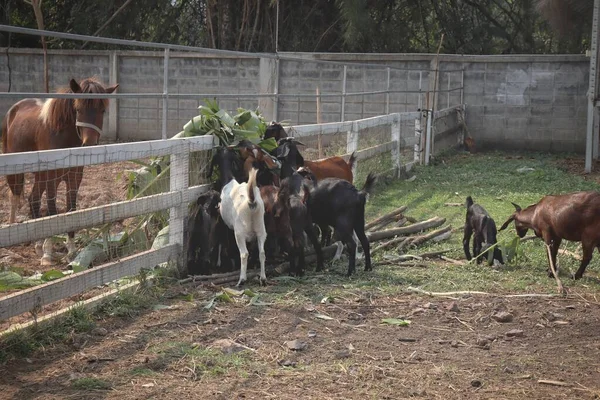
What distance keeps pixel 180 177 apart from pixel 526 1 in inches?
720

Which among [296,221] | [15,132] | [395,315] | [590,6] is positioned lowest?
[395,315]

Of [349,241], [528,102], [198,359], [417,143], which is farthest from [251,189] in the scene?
[528,102]

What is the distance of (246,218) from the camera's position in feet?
23.8

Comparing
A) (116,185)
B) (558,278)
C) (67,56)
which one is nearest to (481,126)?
(67,56)

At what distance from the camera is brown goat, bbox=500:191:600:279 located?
7.75 m

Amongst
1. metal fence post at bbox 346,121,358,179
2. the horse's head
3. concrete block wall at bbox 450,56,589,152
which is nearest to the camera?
the horse's head

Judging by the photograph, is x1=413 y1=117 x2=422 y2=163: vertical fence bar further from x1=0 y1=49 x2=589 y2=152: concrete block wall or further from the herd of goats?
the herd of goats

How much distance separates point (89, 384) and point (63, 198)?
593 cm

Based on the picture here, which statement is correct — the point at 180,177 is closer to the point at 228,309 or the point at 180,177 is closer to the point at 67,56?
the point at 228,309

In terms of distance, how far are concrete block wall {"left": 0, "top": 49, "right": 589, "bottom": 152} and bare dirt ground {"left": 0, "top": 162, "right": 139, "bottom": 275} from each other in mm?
7177

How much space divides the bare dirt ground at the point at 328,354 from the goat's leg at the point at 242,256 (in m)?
0.43

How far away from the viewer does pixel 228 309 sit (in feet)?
21.3

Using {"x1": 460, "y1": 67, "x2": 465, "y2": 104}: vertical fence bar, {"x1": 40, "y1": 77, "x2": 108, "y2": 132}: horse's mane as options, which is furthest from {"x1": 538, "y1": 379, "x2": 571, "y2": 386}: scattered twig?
{"x1": 460, "y1": 67, "x2": 465, "y2": 104}: vertical fence bar

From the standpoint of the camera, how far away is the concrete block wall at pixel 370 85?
19625 millimetres
